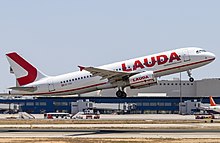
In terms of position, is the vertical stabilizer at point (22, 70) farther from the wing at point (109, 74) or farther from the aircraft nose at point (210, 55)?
the aircraft nose at point (210, 55)

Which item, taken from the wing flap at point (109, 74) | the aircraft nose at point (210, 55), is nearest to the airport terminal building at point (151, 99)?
the wing flap at point (109, 74)

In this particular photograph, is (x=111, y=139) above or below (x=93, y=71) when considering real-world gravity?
below

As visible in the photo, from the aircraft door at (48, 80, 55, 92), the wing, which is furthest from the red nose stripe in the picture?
the wing

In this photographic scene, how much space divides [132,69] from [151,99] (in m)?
85.6

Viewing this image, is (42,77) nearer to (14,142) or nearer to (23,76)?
(23,76)

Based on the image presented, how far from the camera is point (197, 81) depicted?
18675 centimetres

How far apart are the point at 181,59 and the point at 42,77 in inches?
897

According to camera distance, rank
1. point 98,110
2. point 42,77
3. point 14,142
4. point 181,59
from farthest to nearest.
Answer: point 98,110 < point 42,77 < point 181,59 < point 14,142

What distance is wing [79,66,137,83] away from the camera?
87.8 meters

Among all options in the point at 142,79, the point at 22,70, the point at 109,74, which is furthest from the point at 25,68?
the point at 142,79

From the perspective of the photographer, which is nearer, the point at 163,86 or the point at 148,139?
the point at 148,139

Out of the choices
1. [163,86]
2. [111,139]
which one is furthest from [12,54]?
[163,86]

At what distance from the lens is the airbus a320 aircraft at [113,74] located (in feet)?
281

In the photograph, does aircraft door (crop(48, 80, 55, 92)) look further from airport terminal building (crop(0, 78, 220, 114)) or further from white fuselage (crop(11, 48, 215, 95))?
airport terminal building (crop(0, 78, 220, 114))
